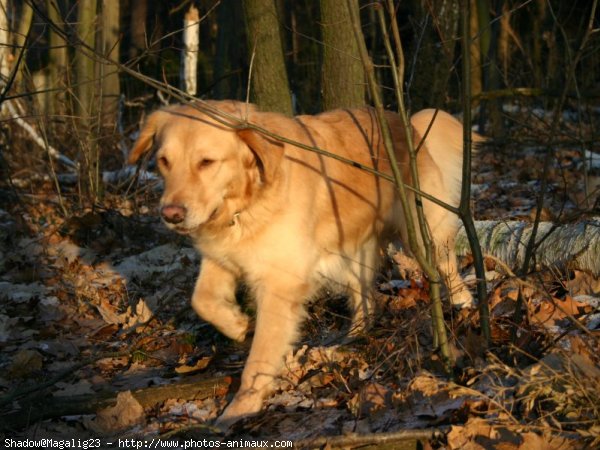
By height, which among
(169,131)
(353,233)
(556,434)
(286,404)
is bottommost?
(286,404)

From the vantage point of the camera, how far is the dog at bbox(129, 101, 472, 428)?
3.97 meters

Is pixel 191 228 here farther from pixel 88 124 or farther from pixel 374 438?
pixel 88 124

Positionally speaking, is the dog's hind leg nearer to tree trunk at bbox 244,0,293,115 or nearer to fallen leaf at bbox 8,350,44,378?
tree trunk at bbox 244,0,293,115

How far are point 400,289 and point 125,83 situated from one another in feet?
49.8

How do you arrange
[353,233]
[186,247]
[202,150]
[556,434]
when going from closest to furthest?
[556,434] → [202,150] → [353,233] → [186,247]

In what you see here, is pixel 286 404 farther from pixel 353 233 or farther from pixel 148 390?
pixel 353 233

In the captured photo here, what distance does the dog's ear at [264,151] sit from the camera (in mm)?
4027

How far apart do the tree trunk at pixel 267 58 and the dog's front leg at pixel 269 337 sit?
2.65m

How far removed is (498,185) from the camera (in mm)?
8617

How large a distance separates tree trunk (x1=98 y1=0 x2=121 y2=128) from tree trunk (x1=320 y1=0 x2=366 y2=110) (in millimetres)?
2407

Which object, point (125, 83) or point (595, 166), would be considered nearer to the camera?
point (595, 166)

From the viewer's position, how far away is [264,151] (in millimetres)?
4023

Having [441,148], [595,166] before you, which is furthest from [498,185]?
[441,148]

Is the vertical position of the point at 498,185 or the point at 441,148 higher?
the point at 441,148
